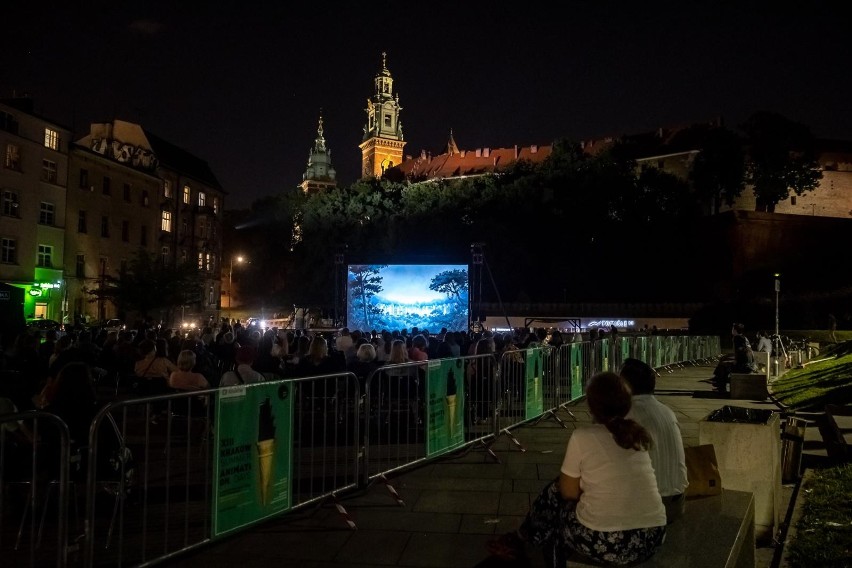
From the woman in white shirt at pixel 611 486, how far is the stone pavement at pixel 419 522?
0.55 m

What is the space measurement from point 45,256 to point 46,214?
2.29 metres

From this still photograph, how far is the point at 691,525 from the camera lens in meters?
4.90

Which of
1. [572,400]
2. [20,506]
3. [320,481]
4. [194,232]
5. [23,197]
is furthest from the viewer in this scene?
[194,232]

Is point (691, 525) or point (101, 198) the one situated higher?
point (101, 198)

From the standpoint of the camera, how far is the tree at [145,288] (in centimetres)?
4253

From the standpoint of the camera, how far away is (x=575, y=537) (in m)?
4.21

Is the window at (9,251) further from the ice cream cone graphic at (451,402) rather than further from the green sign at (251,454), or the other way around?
the green sign at (251,454)

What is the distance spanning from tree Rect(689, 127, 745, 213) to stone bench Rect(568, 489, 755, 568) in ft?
221

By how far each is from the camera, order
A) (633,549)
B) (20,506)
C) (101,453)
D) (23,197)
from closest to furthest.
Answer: (633,549), (101,453), (20,506), (23,197)

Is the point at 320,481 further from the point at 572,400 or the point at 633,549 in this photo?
the point at 572,400

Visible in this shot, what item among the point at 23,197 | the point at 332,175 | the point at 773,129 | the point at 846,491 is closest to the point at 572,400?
the point at 846,491

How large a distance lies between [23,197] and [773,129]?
202 feet

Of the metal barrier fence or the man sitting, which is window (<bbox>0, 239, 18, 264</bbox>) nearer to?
the metal barrier fence

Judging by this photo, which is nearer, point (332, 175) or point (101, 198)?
point (101, 198)
